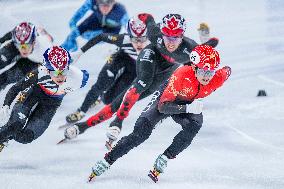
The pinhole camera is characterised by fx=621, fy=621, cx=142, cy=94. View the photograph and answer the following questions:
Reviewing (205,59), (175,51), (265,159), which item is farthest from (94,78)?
(205,59)

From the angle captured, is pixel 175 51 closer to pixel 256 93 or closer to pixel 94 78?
pixel 256 93

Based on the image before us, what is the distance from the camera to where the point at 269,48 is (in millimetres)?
14250

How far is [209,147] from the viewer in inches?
320

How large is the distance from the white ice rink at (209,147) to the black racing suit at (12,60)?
0.92 metres

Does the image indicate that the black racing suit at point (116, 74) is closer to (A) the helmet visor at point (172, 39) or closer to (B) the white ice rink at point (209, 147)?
(B) the white ice rink at point (209, 147)

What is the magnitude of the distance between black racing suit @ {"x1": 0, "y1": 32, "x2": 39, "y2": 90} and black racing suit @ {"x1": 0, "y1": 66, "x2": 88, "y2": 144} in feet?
5.22

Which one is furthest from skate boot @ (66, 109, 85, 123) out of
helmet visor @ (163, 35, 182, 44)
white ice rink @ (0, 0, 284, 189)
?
helmet visor @ (163, 35, 182, 44)

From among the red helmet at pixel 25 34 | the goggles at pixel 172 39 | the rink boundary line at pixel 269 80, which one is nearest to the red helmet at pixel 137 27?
the goggles at pixel 172 39

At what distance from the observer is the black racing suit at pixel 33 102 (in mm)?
7074

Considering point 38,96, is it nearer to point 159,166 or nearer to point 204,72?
point 159,166

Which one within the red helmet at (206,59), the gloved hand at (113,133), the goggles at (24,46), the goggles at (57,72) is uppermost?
the red helmet at (206,59)

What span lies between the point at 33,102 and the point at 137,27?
2113 millimetres

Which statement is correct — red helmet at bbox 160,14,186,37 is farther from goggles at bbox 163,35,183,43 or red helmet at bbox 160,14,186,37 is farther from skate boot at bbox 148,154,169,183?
skate boot at bbox 148,154,169,183

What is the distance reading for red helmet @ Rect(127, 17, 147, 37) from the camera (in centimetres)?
871
